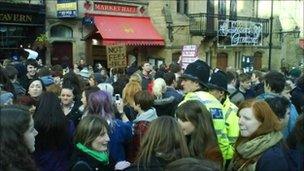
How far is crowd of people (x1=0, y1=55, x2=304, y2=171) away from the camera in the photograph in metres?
3.28

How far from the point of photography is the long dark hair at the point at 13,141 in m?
2.95

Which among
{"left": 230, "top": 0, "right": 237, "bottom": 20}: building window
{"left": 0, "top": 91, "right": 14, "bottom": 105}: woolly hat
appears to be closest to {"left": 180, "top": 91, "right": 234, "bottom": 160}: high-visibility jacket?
{"left": 0, "top": 91, "right": 14, "bottom": 105}: woolly hat

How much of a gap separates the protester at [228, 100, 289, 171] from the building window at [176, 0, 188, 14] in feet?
69.2

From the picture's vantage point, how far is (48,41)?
1911cm

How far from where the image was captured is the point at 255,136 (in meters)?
4.02

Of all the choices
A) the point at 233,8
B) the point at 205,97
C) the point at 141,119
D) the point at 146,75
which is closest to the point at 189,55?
the point at 146,75

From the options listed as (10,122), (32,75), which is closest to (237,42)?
(32,75)

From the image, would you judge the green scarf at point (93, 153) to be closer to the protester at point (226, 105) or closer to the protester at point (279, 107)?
the protester at point (226, 105)

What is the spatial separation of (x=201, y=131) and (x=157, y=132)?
71cm

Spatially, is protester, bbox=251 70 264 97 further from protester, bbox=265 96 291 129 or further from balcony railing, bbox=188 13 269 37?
balcony railing, bbox=188 13 269 37

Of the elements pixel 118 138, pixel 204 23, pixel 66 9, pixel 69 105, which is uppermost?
pixel 66 9

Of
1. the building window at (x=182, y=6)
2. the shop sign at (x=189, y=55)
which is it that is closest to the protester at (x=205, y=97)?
the shop sign at (x=189, y=55)

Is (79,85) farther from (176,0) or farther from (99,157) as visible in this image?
(176,0)

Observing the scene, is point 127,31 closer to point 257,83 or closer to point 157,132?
point 257,83
